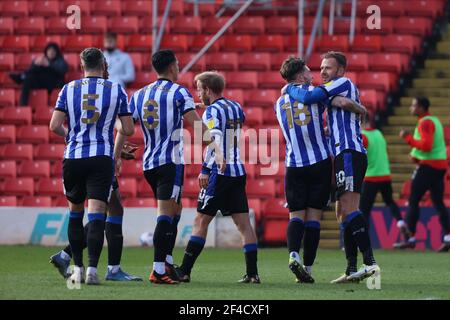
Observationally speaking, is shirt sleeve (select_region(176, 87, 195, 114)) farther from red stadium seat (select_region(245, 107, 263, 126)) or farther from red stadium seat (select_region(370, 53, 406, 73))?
red stadium seat (select_region(370, 53, 406, 73))

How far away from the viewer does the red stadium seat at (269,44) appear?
19812mm

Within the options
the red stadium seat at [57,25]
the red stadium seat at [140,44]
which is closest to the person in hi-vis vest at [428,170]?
the red stadium seat at [140,44]

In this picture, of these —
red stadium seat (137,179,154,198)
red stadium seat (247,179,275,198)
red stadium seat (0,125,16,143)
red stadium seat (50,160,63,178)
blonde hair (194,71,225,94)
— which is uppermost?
blonde hair (194,71,225,94)

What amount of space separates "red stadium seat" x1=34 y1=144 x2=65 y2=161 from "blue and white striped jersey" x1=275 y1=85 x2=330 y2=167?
29.2 feet

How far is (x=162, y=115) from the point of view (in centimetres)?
1000

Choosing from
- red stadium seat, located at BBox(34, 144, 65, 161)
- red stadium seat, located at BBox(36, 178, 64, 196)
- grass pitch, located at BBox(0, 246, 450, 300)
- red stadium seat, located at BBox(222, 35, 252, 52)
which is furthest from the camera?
red stadium seat, located at BBox(222, 35, 252, 52)

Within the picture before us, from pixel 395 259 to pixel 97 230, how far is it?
216 inches

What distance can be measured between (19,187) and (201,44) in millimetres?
3973

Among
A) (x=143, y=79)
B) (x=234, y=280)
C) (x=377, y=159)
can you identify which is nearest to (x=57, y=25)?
(x=143, y=79)

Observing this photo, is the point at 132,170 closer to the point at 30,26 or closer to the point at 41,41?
the point at 41,41

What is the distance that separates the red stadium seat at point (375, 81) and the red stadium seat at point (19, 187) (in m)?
5.23

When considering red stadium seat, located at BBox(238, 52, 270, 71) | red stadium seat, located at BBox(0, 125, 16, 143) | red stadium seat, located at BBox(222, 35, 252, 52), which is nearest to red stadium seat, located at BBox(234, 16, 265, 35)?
red stadium seat, located at BBox(222, 35, 252, 52)

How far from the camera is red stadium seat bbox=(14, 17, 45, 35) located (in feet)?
69.6

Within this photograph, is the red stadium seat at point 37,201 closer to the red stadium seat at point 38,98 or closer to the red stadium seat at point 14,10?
the red stadium seat at point 38,98
